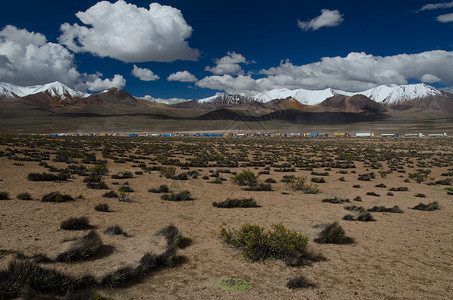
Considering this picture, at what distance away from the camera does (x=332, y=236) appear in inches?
285

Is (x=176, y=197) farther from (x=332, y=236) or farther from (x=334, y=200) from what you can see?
(x=334, y=200)

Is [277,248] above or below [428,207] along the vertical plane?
above

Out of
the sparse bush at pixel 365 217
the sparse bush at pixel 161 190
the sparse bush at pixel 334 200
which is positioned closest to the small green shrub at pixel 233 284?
the sparse bush at pixel 365 217

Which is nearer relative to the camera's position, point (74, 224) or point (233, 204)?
point (74, 224)

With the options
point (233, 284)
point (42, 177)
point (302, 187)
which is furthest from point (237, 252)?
point (42, 177)

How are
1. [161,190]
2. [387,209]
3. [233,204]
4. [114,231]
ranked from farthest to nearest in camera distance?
[161,190], [233,204], [387,209], [114,231]

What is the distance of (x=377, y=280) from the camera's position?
5332mm

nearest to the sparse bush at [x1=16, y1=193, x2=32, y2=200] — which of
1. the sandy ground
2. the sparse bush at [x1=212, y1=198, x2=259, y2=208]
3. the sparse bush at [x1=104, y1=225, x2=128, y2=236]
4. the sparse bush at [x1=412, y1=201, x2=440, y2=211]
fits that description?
the sandy ground

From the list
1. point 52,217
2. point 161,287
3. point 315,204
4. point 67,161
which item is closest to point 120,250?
point 161,287

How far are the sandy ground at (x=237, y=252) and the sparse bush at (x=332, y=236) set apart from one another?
0.60 feet

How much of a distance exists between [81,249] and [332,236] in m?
6.01

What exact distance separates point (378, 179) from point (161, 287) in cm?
1896

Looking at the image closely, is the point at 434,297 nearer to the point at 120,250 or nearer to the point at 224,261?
the point at 224,261

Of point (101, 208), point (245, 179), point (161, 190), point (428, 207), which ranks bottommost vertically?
point (428, 207)
